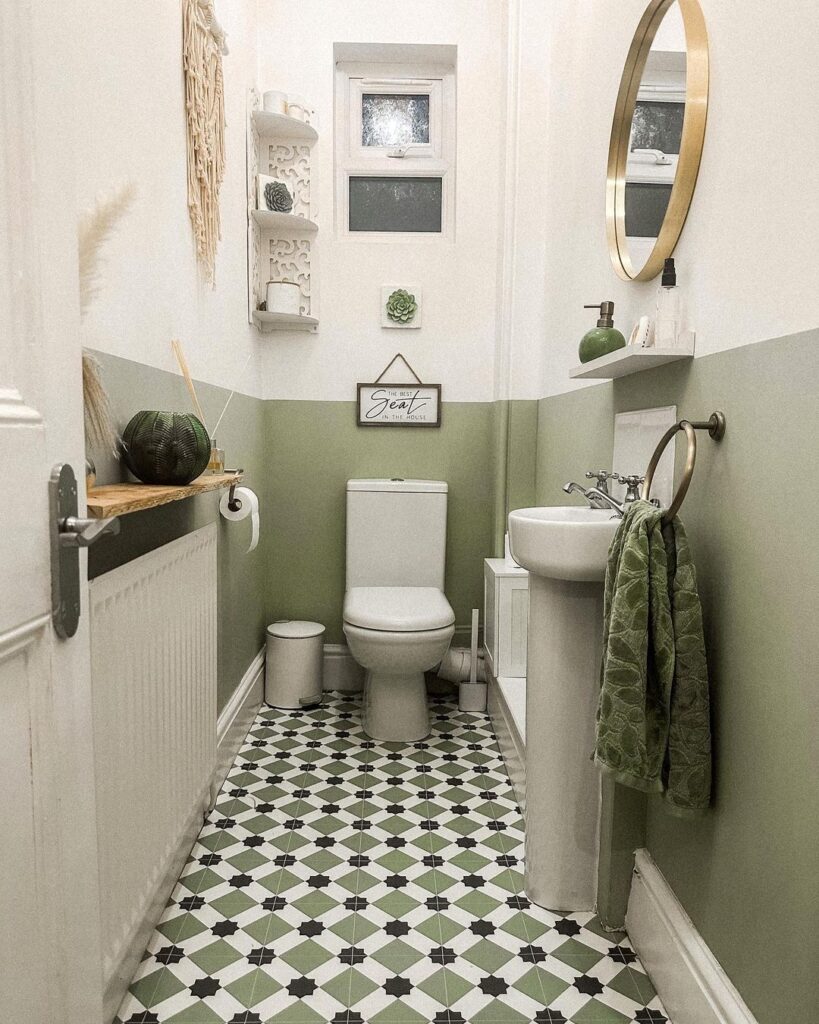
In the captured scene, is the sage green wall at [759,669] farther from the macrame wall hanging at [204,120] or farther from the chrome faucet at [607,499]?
the macrame wall hanging at [204,120]

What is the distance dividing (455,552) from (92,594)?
2.02 meters

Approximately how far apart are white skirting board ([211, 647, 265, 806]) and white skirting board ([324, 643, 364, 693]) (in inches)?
11.3

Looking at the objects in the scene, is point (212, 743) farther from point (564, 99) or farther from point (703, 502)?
point (564, 99)

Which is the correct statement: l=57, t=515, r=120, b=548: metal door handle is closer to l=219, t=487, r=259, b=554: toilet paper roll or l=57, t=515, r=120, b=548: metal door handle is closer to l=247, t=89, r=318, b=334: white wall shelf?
l=219, t=487, r=259, b=554: toilet paper roll

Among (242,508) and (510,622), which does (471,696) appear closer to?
(510,622)

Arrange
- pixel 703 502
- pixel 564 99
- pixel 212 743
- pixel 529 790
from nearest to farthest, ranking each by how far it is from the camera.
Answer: pixel 703 502 → pixel 529 790 → pixel 212 743 → pixel 564 99

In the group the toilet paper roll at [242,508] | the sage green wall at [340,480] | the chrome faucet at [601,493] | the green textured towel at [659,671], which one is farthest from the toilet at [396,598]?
the green textured towel at [659,671]

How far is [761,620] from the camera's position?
45.1 inches

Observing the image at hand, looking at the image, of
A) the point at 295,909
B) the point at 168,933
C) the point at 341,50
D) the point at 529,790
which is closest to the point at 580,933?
the point at 529,790

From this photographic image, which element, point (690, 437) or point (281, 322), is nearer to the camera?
point (690, 437)

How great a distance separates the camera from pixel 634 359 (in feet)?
4.83

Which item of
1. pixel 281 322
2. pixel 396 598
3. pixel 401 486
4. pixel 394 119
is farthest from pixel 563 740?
pixel 394 119

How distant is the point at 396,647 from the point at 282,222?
1605 mm

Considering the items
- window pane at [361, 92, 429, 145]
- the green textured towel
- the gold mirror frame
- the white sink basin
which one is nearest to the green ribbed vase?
the white sink basin
